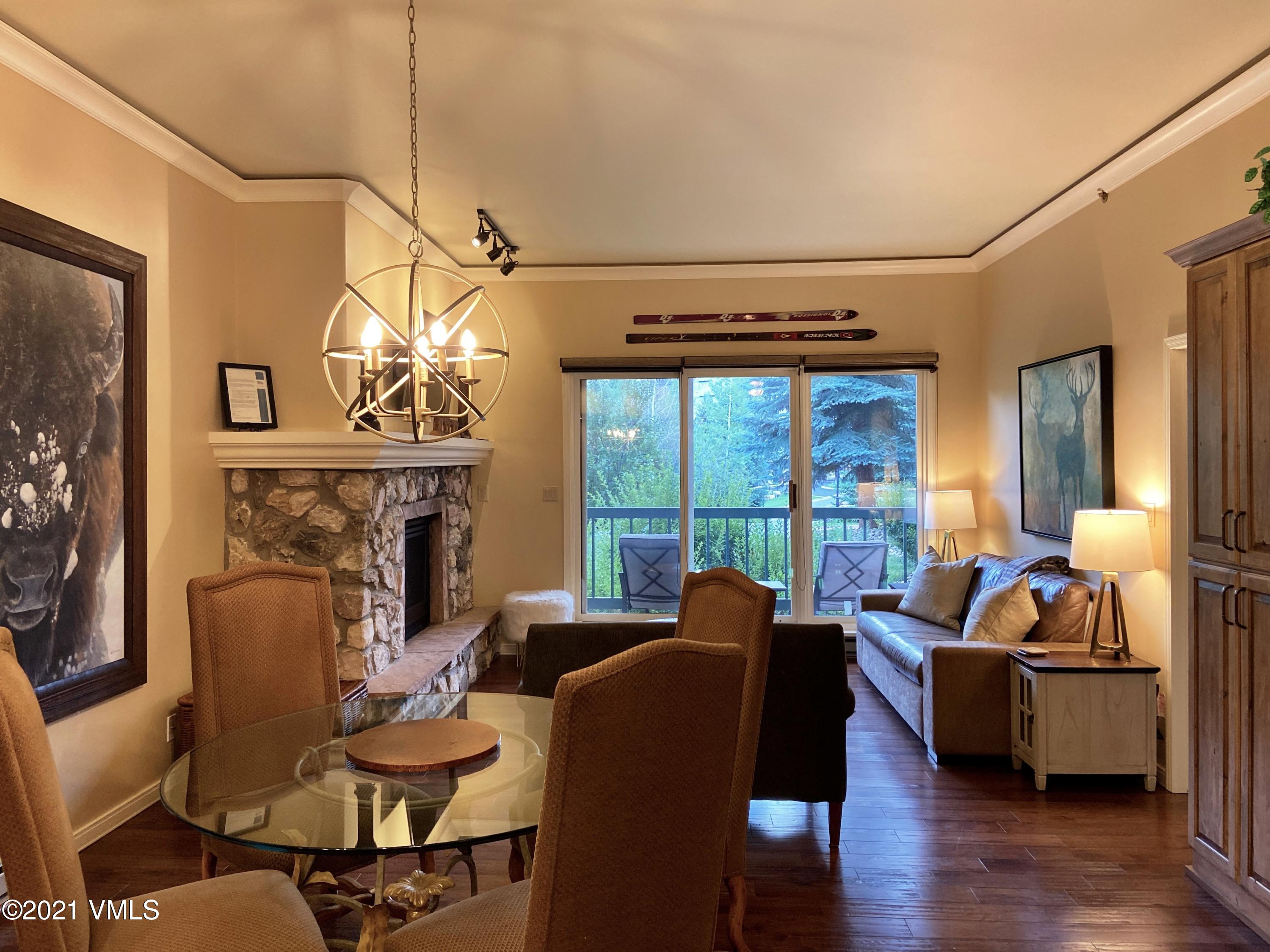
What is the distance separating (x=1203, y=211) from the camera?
10.5 feet

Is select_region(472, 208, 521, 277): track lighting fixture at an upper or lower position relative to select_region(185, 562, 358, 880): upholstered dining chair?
upper

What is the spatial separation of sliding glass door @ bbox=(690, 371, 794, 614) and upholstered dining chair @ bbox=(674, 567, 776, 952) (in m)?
3.51

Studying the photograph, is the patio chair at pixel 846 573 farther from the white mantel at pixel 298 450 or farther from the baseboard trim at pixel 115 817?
the baseboard trim at pixel 115 817

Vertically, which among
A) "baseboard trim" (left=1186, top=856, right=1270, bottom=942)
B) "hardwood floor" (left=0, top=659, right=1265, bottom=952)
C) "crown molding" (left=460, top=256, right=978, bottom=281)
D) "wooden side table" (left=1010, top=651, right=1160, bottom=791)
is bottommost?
"hardwood floor" (left=0, top=659, right=1265, bottom=952)

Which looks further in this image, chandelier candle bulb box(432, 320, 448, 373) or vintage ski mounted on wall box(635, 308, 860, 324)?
vintage ski mounted on wall box(635, 308, 860, 324)

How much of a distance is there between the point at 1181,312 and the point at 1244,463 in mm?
1258

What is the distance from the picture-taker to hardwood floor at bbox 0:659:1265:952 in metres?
2.35

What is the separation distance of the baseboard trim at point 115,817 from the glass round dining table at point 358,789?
125 cm

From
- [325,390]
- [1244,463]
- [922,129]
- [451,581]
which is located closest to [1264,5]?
[922,129]

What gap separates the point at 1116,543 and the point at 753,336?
2.90 metres

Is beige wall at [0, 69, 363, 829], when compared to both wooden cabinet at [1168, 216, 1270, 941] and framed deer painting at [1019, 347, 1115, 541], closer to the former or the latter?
wooden cabinet at [1168, 216, 1270, 941]

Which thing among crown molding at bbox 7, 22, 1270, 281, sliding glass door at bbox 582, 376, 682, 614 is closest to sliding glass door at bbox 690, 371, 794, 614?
sliding glass door at bbox 582, 376, 682, 614

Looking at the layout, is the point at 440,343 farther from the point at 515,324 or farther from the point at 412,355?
the point at 515,324

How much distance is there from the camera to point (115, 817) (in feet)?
10.0
